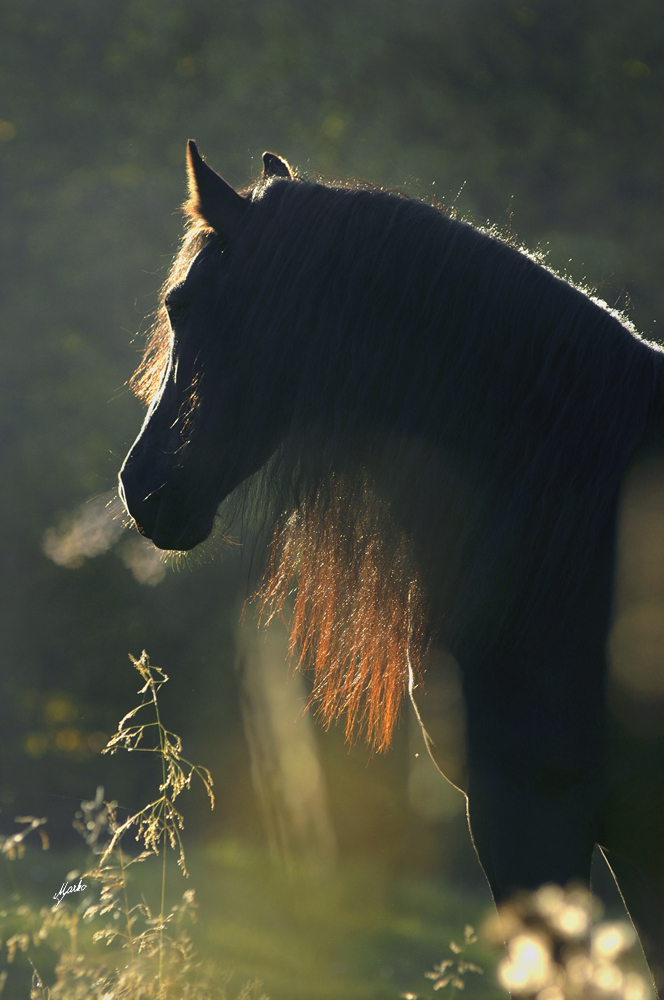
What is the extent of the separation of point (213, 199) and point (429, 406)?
616 millimetres

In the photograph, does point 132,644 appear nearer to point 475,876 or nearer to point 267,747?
point 267,747

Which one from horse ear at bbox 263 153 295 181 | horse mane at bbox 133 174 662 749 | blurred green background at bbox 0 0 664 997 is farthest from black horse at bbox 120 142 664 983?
blurred green background at bbox 0 0 664 997

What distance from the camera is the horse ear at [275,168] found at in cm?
155

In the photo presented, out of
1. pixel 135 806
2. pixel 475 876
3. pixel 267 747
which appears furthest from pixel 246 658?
pixel 475 876

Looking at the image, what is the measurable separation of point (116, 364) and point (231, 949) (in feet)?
14.4

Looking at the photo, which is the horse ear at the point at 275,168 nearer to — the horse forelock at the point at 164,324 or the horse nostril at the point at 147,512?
the horse forelock at the point at 164,324

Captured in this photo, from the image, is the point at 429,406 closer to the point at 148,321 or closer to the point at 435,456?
the point at 435,456

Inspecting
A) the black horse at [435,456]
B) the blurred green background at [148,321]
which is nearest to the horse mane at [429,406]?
the black horse at [435,456]

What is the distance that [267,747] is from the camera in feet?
14.5

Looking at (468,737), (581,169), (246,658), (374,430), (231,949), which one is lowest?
(231,949)

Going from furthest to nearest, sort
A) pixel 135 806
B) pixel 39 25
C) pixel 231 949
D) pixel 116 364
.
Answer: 1. pixel 39 25
2. pixel 116 364
3. pixel 135 806
4. pixel 231 949

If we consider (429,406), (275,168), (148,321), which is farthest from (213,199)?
(148,321)

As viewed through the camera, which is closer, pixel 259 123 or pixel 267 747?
pixel 267 747

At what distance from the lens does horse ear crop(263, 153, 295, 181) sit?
155 cm
